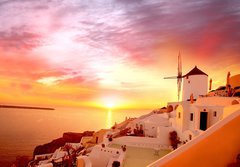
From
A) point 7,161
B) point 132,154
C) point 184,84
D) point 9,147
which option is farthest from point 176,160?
point 9,147

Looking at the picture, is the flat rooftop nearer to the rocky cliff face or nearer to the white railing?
the white railing

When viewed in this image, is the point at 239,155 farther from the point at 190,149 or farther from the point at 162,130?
the point at 162,130

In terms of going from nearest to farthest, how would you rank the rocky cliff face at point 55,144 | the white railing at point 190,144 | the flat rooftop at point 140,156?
the white railing at point 190,144, the flat rooftop at point 140,156, the rocky cliff face at point 55,144

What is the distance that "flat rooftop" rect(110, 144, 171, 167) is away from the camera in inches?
475

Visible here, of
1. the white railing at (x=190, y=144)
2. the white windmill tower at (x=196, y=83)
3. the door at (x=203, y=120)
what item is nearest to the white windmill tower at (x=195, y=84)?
the white windmill tower at (x=196, y=83)

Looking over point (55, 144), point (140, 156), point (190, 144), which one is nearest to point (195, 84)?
point (140, 156)

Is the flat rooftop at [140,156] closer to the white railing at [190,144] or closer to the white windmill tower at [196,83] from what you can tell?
the white railing at [190,144]

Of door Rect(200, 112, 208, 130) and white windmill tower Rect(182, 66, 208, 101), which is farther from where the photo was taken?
white windmill tower Rect(182, 66, 208, 101)

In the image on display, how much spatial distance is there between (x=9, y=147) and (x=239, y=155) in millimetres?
57827

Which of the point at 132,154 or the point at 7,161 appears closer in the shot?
the point at 132,154

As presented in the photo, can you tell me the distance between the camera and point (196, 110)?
15984mm

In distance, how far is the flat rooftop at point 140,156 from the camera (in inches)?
475

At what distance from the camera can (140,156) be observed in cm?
1364

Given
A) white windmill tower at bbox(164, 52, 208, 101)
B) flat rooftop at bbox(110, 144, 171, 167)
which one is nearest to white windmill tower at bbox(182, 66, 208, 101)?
white windmill tower at bbox(164, 52, 208, 101)
